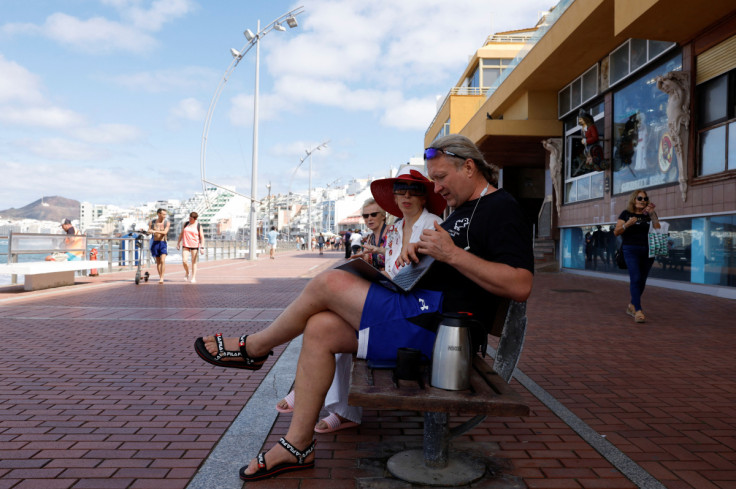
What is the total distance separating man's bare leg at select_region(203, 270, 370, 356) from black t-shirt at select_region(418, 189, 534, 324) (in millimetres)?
300

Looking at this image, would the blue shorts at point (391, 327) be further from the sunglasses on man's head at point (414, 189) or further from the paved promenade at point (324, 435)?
the sunglasses on man's head at point (414, 189)

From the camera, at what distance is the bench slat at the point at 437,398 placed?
1944 mm

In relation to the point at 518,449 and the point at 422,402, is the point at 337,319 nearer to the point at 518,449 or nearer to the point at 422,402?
the point at 422,402

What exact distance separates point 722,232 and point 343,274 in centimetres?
1088

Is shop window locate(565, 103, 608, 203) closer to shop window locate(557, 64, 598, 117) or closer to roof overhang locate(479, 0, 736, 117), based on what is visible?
shop window locate(557, 64, 598, 117)

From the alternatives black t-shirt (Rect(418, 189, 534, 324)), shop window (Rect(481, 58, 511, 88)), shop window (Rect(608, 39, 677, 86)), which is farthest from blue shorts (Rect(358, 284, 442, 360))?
shop window (Rect(481, 58, 511, 88))

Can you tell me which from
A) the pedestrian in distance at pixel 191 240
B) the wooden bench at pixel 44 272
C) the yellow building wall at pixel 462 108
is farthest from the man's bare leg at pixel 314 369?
the yellow building wall at pixel 462 108

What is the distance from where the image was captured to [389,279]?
2432 millimetres

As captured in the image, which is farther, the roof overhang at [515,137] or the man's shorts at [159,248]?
the roof overhang at [515,137]

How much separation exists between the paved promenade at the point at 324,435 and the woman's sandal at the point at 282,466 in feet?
0.12

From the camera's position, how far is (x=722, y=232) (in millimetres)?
10844

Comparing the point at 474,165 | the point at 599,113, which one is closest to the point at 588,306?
the point at 474,165

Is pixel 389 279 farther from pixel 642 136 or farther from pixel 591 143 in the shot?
pixel 591 143

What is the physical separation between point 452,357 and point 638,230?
5944 mm
